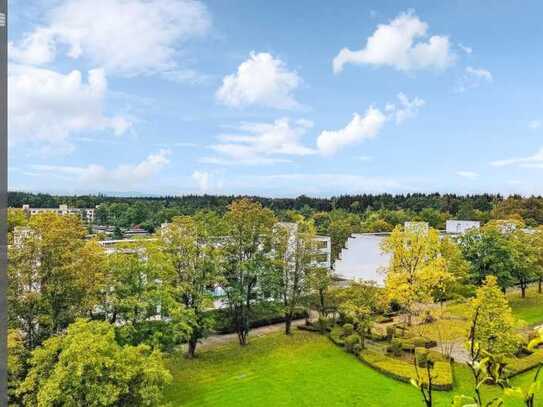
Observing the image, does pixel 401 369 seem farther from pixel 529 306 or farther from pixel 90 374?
pixel 529 306

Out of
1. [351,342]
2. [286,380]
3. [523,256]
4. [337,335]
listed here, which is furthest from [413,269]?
[523,256]

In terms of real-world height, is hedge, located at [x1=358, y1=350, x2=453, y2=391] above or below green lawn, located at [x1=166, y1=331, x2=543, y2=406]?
above

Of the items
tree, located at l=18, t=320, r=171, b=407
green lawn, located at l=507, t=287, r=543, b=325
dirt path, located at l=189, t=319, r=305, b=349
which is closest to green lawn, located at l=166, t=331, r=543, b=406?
dirt path, located at l=189, t=319, r=305, b=349

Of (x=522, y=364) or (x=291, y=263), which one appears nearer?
(x=522, y=364)

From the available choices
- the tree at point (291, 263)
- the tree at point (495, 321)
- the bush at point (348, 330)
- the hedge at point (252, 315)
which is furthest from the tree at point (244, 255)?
the tree at point (495, 321)

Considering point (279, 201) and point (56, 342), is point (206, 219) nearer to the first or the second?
point (56, 342)

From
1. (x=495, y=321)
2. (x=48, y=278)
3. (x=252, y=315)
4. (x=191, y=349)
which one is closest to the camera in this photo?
(x=48, y=278)

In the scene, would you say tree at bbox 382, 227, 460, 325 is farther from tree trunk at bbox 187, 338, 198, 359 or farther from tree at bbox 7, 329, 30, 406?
tree at bbox 7, 329, 30, 406
